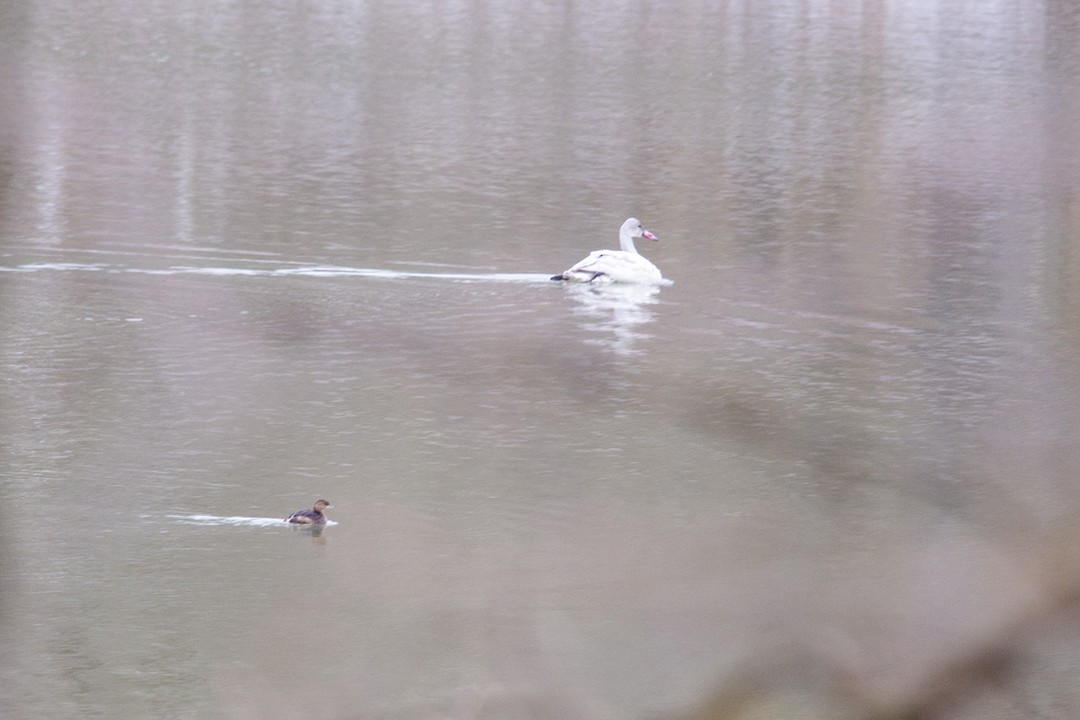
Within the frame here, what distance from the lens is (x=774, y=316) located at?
1195 centimetres

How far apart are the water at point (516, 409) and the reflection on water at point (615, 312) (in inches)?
2.3

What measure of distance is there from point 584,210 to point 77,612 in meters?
11.1

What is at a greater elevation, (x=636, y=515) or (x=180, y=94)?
(x=180, y=94)

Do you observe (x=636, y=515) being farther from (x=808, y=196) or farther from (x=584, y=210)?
(x=808, y=196)

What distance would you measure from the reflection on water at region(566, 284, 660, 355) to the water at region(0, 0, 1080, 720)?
58 millimetres

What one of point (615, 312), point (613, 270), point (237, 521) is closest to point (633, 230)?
point (613, 270)

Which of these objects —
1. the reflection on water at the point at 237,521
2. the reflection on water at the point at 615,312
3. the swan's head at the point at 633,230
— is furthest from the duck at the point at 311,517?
the swan's head at the point at 633,230

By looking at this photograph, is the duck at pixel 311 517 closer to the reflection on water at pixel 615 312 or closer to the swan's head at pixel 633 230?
the reflection on water at pixel 615 312

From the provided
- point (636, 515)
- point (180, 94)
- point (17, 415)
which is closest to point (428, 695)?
point (636, 515)

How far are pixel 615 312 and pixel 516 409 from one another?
354 cm

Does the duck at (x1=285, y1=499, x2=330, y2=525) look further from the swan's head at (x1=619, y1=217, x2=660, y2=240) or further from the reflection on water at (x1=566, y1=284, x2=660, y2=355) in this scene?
the swan's head at (x1=619, y1=217, x2=660, y2=240)

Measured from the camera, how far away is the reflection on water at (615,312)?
1127 cm

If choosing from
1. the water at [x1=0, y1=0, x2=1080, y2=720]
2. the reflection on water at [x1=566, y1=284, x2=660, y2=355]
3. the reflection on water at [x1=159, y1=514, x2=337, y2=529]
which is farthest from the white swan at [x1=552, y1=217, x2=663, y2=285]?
the reflection on water at [x1=159, y1=514, x2=337, y2=529]

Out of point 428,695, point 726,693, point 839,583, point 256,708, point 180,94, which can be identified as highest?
point 180,94
